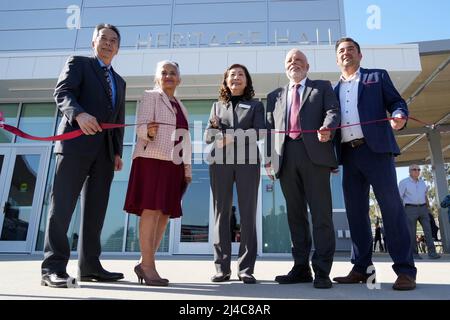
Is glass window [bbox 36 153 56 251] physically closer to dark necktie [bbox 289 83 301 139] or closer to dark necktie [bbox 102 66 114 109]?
dark necktie [bbox 102 66 114 109]

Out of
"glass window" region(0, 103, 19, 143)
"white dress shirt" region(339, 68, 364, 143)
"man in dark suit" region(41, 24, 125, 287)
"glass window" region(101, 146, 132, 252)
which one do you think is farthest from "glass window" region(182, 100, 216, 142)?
"white dress shirt" region(339, 68, 364, 143)

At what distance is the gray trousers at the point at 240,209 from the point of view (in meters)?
2.72

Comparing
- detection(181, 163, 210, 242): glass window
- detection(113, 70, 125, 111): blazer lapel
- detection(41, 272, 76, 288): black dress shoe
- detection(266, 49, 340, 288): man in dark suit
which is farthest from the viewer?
detection(181, 163, 210, 242): glass window

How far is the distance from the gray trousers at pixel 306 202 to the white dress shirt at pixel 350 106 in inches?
13.3

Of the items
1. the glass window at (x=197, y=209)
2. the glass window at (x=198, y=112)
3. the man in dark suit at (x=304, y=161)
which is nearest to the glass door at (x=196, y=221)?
the glass window at (x=197, y=209)

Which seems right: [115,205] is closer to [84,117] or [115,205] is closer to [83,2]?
[84,117]

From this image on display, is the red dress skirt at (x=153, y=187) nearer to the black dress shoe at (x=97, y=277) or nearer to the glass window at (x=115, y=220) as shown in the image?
the black dress shoe at (x=97, y=277)

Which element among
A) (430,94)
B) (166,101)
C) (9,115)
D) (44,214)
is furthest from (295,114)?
→ (9,115)

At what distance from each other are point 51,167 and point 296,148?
6276mm

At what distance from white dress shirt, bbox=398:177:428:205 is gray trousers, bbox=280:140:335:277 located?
4556mm

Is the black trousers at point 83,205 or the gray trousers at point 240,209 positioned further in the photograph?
the gray trousers at point 240,209

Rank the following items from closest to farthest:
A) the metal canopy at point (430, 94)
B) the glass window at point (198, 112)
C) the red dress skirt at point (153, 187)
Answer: the red dress skirt at point (153, 187) → the metal canopy at point (430, 94) → the glass window at point (198, 112)

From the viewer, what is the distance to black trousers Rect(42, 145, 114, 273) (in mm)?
2307
